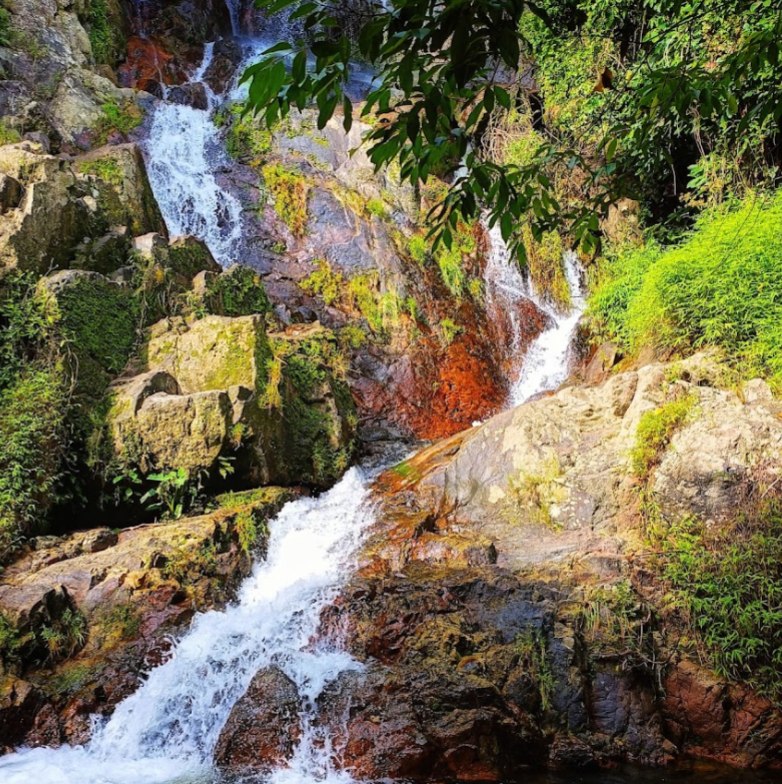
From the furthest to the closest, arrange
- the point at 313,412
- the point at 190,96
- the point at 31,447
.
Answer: the point at 190,96 < the point at 313,412 < the point at 31,447

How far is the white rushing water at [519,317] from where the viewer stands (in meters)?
10.8

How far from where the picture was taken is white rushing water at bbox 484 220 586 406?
10.8 meters

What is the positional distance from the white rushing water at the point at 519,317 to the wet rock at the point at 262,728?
6875 millimetres

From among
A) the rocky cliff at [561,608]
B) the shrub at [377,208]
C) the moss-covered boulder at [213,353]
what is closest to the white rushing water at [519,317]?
the shrub at [377,208]

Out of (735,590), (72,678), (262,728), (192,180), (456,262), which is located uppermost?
(192,180)

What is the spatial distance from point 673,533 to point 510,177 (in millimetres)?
4056

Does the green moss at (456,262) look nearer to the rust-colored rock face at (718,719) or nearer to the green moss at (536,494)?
the green moss at (536,494)

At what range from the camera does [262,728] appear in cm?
417

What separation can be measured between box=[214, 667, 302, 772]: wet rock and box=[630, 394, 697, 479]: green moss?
354 cm

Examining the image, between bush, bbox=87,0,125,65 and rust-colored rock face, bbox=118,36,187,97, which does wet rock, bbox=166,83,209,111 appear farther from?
bush, bbox=87,0,125,65

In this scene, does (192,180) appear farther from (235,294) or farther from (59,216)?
(59,216)

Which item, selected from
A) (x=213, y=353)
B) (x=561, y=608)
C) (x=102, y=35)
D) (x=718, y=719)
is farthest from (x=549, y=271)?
(x=102, y=35)

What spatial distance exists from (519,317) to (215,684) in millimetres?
8725

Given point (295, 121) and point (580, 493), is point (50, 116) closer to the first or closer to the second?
point (295, 121)
